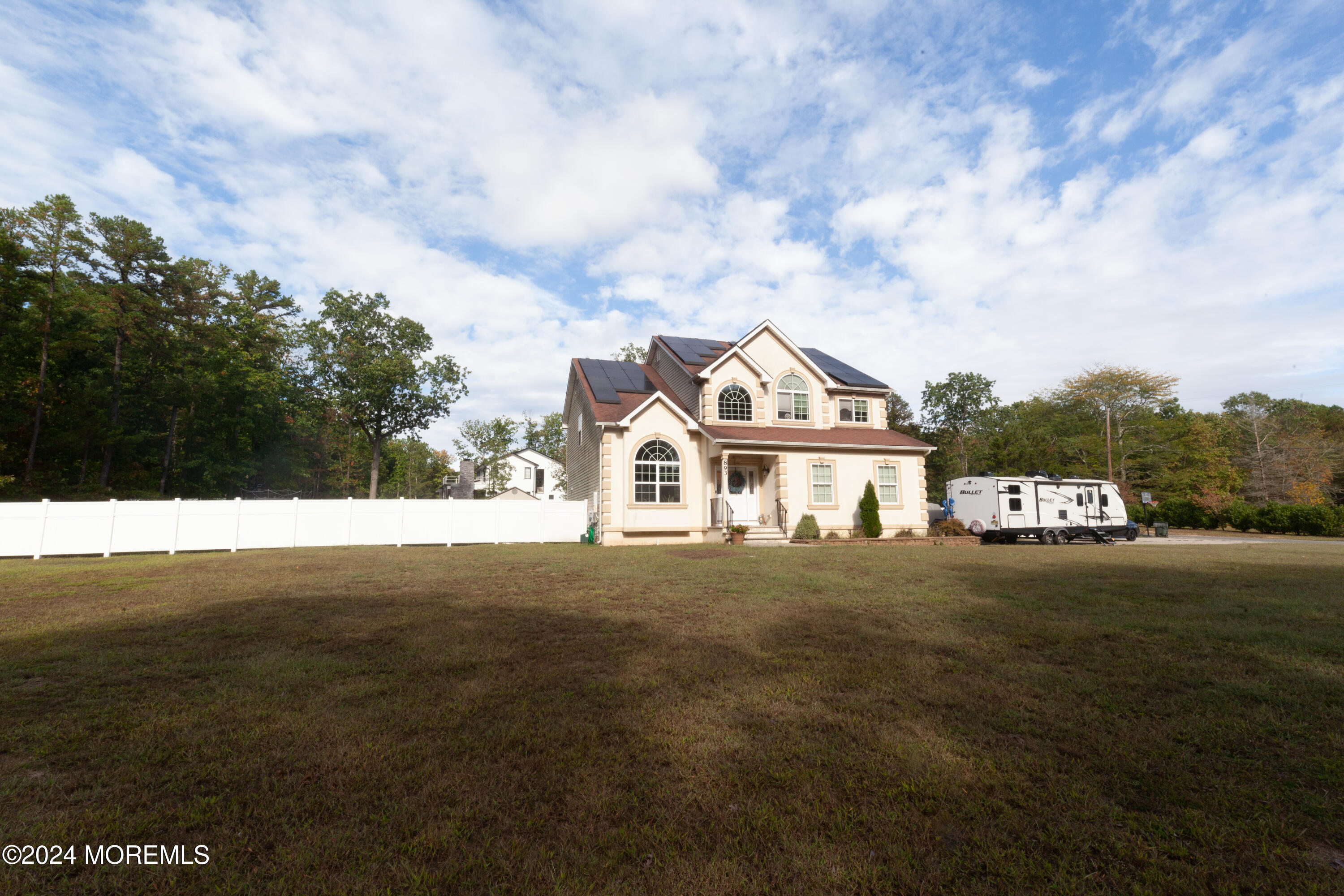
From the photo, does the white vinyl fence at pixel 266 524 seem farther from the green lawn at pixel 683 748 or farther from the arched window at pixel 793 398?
the green lawn at pixel 683 748

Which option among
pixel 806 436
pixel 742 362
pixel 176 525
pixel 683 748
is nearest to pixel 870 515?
pixel 806 436

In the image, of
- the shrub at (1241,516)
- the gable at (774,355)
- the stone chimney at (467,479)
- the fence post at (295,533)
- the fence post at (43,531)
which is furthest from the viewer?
the stone chimney at (467,479)

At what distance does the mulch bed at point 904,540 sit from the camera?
2047 centimetres

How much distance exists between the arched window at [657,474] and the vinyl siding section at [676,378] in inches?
88.8

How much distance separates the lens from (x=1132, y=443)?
41.8m

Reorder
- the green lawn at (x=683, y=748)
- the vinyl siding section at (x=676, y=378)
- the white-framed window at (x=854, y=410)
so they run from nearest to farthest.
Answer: the green lawn at (x=683, y=748) < the vinyl siding section at (x=676, y=378) < the white-framed window at (x=854, y=410)

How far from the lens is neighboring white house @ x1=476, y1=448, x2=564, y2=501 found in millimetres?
56750

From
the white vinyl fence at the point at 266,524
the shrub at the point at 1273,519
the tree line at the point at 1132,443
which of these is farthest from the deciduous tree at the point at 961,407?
the white vinyl fence at the point at 266,524

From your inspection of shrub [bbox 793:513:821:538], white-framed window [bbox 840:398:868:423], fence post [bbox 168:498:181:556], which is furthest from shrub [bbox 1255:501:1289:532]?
fence post [bbox 168:498:181:556]

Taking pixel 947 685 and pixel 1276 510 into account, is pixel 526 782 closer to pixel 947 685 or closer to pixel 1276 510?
pixel 947 685

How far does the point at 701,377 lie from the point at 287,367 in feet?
129

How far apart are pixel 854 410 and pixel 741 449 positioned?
6.99m

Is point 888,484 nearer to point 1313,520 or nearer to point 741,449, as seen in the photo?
point 741,449

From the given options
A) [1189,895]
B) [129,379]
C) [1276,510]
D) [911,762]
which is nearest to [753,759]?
[911,762]
